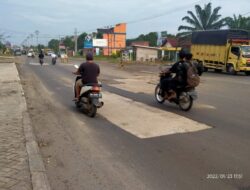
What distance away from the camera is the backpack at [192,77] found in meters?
11.3

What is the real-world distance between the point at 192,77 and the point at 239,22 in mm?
56304

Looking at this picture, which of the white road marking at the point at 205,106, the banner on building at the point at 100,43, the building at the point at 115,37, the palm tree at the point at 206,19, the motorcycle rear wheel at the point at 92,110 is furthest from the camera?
the building at the point at 115,37

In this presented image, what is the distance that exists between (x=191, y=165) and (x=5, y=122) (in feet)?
15.2

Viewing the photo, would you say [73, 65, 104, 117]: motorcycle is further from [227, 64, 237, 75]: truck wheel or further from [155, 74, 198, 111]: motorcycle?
[227, 64, 237, 75]: truck wheel

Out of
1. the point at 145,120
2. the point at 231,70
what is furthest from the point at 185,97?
the point at 231,70

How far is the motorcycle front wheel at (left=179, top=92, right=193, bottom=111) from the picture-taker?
37.2 feet

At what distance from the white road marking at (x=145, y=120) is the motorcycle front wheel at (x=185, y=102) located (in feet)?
2.21

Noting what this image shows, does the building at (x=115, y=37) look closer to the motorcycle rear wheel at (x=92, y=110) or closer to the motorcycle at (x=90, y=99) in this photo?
the motorcycle at (x=90, y=99)

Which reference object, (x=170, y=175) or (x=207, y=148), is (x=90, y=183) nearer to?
(x=170, y=175)

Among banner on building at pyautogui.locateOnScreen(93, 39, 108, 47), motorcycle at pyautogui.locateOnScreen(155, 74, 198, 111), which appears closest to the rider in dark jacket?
motorcycle at pyautogui.locateOnScreen(155, 74, 198, 111)

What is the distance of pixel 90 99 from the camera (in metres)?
10.6

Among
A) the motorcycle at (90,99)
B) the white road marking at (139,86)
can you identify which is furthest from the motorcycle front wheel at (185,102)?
the white road marking at (139,86)

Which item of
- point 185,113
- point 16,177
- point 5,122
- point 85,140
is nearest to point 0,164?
point 16,177

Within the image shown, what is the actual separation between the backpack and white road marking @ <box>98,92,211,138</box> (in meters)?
1.12
